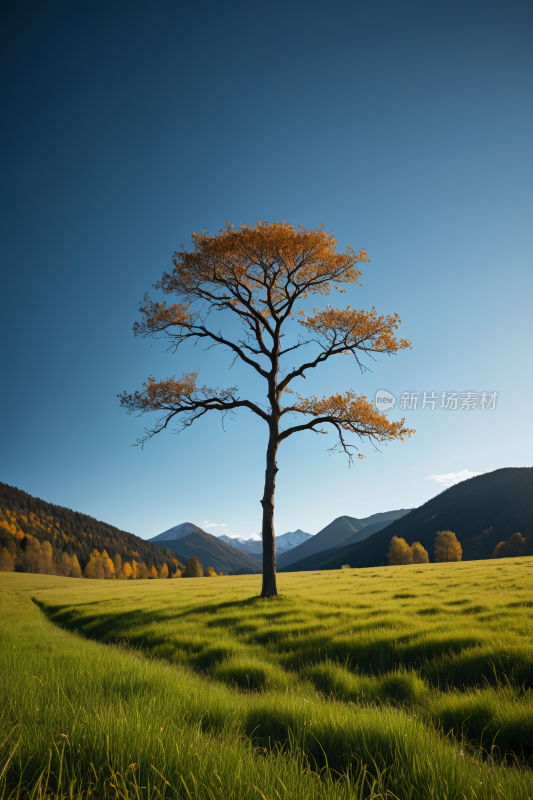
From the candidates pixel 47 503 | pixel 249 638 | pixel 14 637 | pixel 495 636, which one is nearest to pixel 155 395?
pixel 14 637

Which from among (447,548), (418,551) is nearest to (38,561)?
(418,551)

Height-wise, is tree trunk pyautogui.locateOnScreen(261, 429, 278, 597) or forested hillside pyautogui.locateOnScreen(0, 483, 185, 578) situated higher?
tree trunk pyautogui.locateOnScreen(261, 429, 278, 597)

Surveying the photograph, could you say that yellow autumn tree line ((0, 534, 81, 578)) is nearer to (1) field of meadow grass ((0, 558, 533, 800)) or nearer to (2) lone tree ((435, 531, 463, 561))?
(2) lone tree ((435, 531, 463, 561))

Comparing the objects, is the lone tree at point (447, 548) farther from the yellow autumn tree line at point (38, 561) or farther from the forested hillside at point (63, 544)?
the yellow autumn tree line at point (38, 561)

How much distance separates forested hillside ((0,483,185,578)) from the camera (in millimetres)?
115875

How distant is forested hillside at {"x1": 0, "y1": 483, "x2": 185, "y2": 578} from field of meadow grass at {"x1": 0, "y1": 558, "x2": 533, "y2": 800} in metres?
131

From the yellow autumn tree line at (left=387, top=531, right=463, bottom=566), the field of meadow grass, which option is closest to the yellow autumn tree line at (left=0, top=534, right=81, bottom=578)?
the yellow autumn tree line at (left=387, top=531, right=463, bottom=566)

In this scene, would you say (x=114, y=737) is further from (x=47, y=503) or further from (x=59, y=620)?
(x=47, y=503)

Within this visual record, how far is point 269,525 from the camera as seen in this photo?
15.3 meters

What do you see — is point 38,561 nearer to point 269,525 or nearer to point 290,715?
point 269,525

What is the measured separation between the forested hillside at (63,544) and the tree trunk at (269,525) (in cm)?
12393

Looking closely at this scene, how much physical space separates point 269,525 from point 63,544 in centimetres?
15951

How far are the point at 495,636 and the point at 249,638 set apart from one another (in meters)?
5.29

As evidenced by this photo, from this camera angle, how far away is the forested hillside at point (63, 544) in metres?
116
